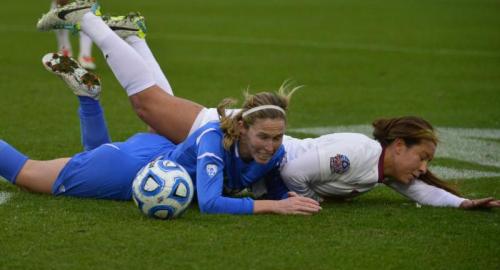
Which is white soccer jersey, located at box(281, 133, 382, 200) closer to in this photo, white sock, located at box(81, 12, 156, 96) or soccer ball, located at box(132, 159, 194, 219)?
soccer ball, located at box(132, 159, 194, 219)

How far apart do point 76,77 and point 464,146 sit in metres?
3.88

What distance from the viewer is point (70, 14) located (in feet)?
24.8

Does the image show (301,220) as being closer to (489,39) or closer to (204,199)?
(204,199)

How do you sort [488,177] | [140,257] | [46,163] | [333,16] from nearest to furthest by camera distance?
[140,257]
[46,163]
[488,177]
[333,16]

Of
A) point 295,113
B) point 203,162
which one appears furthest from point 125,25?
point 295,113

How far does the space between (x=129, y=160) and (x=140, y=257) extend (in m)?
1.70

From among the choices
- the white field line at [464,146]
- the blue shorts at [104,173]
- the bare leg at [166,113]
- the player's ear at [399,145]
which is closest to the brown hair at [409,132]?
the player's ear at [399,145]

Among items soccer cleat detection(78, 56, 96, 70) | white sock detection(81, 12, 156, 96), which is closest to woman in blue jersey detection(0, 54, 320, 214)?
white sock detection(81, 12, 156, 96)

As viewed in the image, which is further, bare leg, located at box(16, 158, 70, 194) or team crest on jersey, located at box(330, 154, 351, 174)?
bare leg, located at box(16, 158, 70, 194)

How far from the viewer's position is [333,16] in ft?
83.2

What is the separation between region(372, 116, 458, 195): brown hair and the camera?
21.3 ft

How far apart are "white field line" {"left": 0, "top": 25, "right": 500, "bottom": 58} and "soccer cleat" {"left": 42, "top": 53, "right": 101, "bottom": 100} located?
35.8 feet

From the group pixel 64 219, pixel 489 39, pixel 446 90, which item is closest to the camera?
pixel 64 219

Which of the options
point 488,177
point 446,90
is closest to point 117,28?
point 488,177
